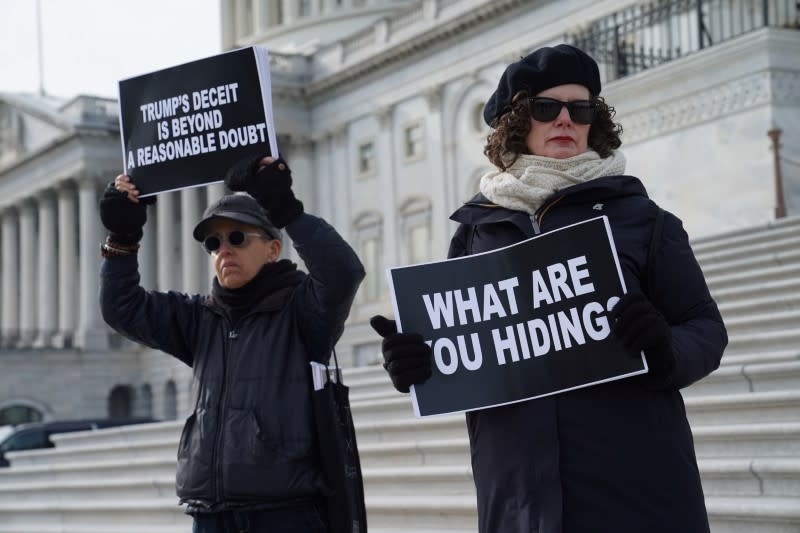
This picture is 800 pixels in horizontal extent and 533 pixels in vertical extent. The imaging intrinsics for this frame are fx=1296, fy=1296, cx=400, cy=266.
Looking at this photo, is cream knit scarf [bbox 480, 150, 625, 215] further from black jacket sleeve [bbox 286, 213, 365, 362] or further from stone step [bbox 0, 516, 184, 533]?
stone step [bbox 0, 516, 184, 533]

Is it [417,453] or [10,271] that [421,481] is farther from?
[10,271]

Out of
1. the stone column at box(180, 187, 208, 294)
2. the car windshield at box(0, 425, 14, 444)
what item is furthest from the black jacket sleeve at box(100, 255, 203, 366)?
the stone column at box(180, 187, 208, 294)

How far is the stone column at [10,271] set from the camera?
64.3 meters

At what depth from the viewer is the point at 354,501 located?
15.8ft

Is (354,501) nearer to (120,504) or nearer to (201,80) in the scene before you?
(201,80)

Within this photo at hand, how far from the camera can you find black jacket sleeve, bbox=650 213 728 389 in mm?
3637

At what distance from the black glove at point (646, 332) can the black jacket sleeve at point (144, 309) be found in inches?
89.1

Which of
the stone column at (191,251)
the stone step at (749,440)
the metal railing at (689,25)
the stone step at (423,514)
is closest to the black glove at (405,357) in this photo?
the stone step at (749,440)

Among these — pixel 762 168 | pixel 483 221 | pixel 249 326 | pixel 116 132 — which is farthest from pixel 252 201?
pixel 116 132

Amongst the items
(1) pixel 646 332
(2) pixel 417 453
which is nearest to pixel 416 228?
(2) pixel 417 453

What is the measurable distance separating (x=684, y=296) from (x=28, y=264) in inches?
2431

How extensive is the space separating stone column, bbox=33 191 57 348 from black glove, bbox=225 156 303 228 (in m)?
56.3

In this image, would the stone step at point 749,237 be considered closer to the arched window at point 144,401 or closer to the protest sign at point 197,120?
the protest sign at point 197,120

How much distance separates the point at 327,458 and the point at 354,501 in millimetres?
224
